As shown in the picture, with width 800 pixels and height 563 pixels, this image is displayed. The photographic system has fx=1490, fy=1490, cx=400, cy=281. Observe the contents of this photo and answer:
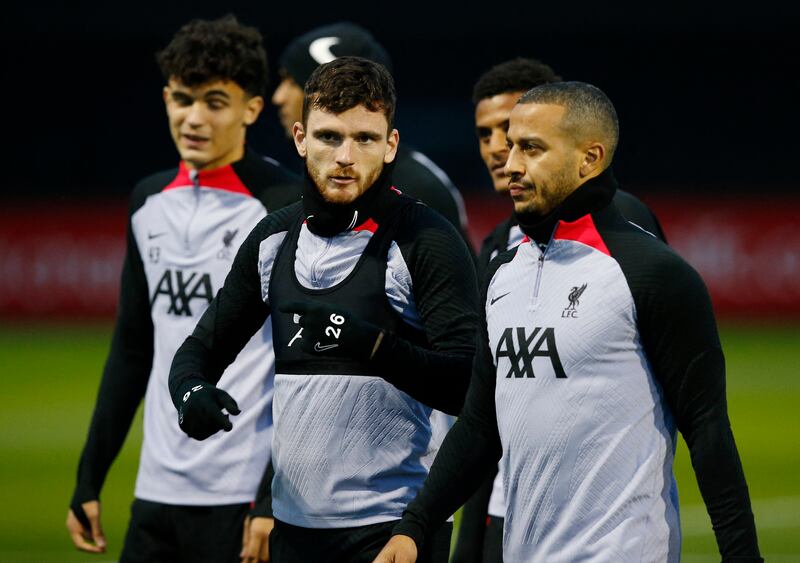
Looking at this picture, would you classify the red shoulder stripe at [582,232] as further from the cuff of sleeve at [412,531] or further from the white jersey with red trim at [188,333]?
the white jersey with red trim at [188,333]

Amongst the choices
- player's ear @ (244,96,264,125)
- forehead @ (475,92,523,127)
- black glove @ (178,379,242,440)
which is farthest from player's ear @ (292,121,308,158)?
forehead @ (475,92,523,127)

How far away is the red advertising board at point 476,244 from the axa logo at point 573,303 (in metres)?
17.5

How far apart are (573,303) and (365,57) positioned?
6.59 feet

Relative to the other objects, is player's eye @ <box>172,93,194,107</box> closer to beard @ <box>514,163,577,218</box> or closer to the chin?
the chin

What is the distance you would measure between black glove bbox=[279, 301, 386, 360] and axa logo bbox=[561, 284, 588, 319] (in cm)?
49

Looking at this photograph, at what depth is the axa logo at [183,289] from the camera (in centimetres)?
511

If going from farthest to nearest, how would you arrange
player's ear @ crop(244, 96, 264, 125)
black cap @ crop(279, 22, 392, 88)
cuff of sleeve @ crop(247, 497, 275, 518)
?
black cap @ crop(279, 22, 392, 88) → player's ear @ crop(244, 96, 264, 125) → cuff of sleeve @ crop(247, 497, 275, 518)

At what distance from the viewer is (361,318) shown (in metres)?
Result: 3.88

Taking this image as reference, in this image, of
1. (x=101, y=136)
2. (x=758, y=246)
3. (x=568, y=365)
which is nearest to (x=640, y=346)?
(x=568, y=365)

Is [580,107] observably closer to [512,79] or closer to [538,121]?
[538,121]

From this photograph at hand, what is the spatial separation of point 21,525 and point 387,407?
6451 millimetres

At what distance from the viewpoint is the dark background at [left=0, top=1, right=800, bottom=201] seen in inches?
1021

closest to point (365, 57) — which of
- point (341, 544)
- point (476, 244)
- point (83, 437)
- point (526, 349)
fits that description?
point (526, 349)

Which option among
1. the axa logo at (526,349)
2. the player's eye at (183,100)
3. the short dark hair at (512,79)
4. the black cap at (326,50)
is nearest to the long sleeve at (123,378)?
the player's eye at (183,100)
